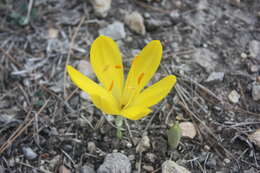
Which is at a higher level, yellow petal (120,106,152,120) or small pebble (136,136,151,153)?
yellow petal (120,106,152,120)

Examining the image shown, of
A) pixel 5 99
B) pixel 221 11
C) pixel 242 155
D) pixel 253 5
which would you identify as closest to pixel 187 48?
pixel 221 11

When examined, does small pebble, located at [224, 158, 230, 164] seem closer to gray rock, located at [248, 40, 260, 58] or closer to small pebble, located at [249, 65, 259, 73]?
small pebble, located at [249, 65, 259, 73]

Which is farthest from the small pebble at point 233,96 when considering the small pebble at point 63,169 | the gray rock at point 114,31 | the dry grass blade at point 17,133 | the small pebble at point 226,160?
the dry grass blade at point 17,133

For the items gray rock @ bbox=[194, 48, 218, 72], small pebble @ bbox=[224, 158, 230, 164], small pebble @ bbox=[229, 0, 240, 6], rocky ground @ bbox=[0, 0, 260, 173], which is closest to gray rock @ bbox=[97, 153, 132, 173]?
rocky ground @ bbox=[0, 0, 260, 173]

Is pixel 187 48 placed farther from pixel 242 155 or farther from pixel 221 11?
pixel 242 155

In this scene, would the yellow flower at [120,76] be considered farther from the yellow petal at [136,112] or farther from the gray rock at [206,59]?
the gray rock at [206,59]

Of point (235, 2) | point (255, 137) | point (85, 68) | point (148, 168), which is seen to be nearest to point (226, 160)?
point (255, 137)
